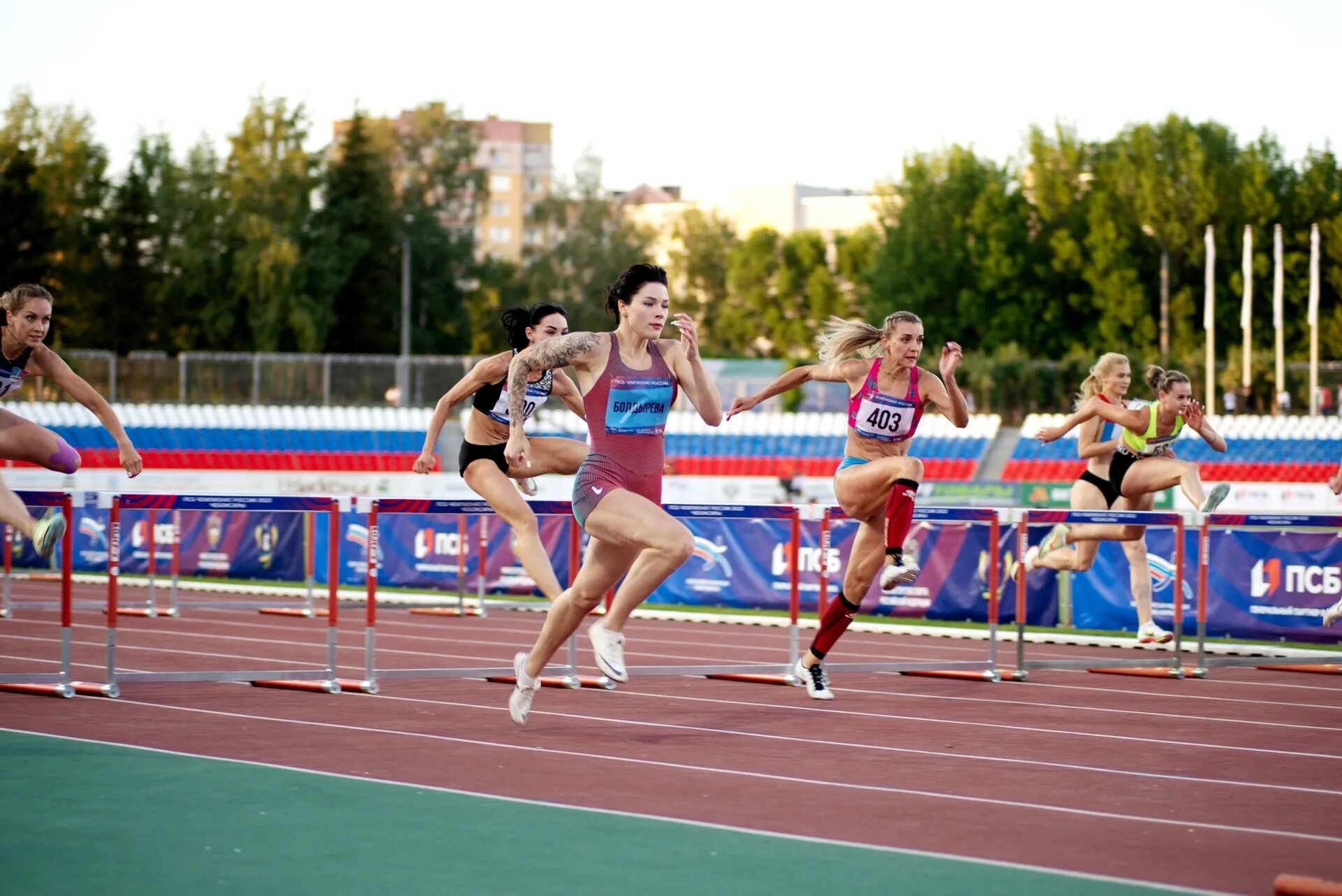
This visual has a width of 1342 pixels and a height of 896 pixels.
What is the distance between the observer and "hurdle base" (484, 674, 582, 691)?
34.3 ft

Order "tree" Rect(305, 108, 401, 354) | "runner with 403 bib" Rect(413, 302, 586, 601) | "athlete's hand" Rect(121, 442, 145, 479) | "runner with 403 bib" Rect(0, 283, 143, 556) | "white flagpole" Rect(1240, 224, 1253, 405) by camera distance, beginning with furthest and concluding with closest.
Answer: "tree" Rect(305, 108, 401, 354) < "white flagpole" Rect(1240, 224, 1253, 405) < "runner with 403 bib" Rect(413, 302, 586, 601) < "athlete's hand" Rect(121, 442, 145, 479) < "runner with 403 bib" Rect(0, 283, 143, 556)

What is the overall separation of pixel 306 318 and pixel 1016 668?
2158 inches

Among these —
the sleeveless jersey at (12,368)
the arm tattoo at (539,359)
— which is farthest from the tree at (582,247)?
the arm tattoo at (539,359)

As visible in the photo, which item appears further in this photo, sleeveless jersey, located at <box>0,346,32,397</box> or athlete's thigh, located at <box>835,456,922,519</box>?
athlete's thigh, located at <box>835,456,922,519</box>

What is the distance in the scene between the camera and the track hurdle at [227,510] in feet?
31.1

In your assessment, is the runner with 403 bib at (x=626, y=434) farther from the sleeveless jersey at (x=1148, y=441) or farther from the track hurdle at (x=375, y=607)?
the sleeveless jersey at (x=1148, y=441)

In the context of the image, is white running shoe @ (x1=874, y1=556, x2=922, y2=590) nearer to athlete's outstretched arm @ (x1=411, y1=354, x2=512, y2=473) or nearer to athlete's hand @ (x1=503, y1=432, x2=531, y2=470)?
athlete's hand @ (x1=503, y1=432, x2=531, y2=470)

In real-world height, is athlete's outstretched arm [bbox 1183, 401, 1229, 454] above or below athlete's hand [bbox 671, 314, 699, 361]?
below

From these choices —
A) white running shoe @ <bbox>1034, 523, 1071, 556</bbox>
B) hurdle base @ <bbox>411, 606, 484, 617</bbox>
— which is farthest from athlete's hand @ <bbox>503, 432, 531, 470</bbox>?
hurdle base @ <bbox>411, 606, 484, 617</bbox>

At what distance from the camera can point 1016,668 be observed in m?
11.5

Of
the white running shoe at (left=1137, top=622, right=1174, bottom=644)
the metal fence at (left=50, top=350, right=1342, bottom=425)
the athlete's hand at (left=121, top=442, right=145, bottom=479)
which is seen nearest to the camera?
the athlete's hand at (left=121, top=442, right=145, bottom=479)

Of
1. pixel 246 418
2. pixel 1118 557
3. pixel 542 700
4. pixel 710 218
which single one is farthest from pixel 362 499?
pixel 710 218

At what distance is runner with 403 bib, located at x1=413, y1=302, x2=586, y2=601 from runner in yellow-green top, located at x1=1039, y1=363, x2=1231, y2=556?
4.15 meters

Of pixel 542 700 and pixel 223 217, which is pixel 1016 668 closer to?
pixel 542 700
